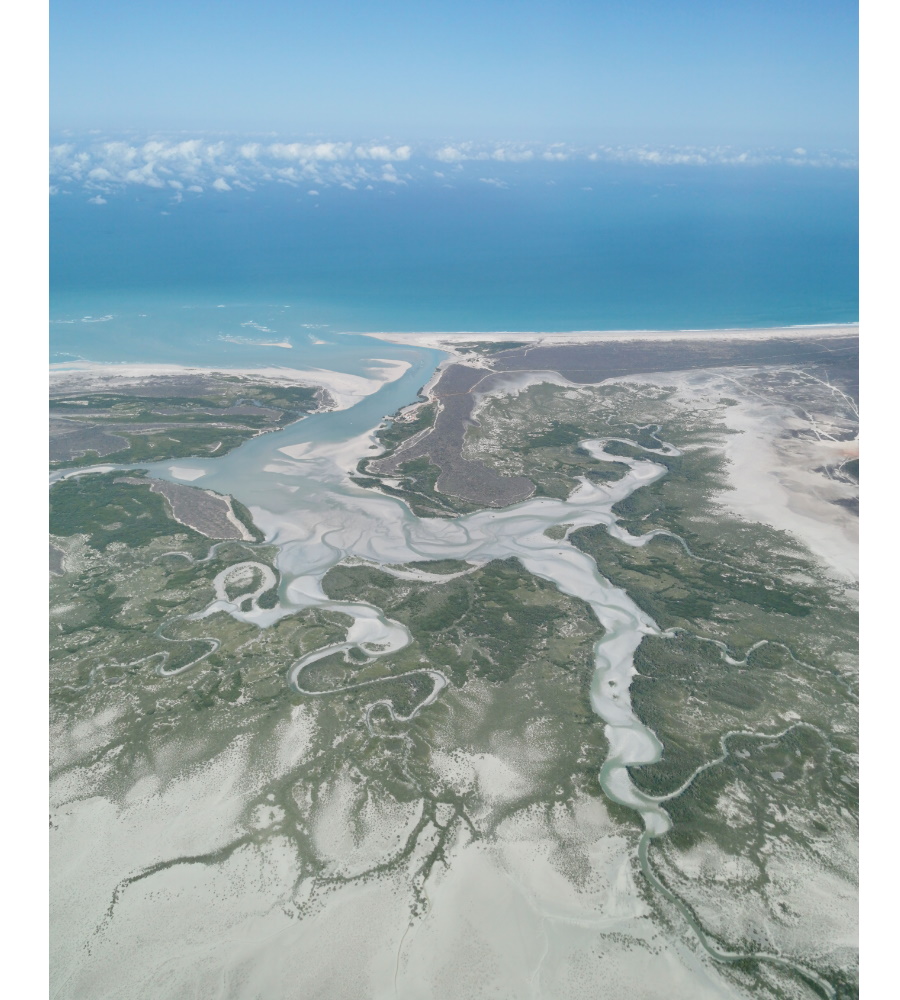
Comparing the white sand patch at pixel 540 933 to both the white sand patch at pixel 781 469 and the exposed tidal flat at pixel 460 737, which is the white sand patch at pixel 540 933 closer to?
the exposed tidal flat at pixel 460 737

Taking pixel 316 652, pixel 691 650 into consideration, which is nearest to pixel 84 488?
pixel 316 652

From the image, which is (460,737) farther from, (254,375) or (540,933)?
(254,375)

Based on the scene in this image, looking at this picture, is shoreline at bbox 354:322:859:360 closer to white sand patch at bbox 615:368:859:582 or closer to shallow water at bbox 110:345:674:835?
white sand patch at bbox 615:368:859:582

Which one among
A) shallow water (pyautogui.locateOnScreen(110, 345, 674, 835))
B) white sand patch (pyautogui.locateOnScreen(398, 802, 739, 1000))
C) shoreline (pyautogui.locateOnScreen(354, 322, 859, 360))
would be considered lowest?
white sand patch (pyautogui.locateOnScreen(398, 802, 739, 1000))

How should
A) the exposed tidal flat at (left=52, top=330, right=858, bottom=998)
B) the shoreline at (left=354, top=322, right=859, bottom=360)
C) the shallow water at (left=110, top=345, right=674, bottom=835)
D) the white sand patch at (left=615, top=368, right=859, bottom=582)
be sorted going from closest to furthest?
the exposed tidal flat at (left=52, top=330, right=858, bottom=998)
the shallow water at (left=110, top=345, right=674, bottom=835)
the white sand patch at (left=615, top=368, right=859, bottom=582)
the shoreline at (left=354, top=322, right=859, bottom=360)

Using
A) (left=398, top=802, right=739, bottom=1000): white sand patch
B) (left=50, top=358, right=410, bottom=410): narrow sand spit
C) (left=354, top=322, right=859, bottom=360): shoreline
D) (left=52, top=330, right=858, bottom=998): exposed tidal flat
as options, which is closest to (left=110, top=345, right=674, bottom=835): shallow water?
(left=52, top=330, right=858, bottom=998): exposed tidal flat

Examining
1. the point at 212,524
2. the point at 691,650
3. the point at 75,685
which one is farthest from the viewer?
the point at 212,524

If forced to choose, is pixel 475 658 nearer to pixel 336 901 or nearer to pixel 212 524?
pixel 336 901
